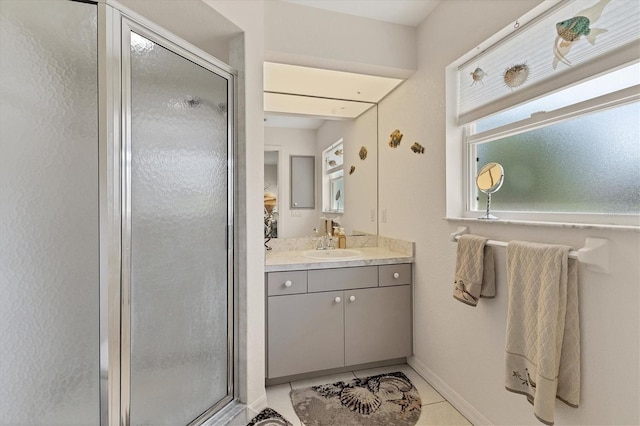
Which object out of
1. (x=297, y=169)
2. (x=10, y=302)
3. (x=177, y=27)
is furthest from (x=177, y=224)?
(x=297, y=169)

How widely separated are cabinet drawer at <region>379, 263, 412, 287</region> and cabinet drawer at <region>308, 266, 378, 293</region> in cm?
6

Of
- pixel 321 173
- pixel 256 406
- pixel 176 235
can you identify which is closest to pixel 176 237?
pixel 176 235

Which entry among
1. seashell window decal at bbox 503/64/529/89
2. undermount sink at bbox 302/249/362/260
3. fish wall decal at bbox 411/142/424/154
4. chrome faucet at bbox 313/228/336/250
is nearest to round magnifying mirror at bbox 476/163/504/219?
seashell window decal at bbox 503/64/529/89

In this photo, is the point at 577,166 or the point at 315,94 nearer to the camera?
the point at 577,166

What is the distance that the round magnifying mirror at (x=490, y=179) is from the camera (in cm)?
158

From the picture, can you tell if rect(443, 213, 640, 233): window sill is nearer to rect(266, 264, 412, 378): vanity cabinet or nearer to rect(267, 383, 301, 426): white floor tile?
rect(266, 264, 412, 378): vanity cabinet

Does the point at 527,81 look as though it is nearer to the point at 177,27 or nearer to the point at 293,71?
the point at 293,71

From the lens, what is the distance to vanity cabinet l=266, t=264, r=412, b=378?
79.1 inches

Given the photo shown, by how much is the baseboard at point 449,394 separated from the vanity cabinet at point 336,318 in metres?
0.11

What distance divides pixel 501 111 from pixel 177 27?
1736mm

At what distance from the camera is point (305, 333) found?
206 centimetres

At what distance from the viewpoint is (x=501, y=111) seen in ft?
5.25

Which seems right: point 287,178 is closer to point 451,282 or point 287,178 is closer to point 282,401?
point 451,282

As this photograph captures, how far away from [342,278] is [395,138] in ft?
3.87
